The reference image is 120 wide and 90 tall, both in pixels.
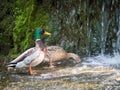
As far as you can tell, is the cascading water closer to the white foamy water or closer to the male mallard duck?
the white foamy water

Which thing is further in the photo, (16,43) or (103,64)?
(16,43)

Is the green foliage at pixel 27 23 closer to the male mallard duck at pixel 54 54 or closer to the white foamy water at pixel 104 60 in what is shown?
the male mallard duck at pixel 54 54

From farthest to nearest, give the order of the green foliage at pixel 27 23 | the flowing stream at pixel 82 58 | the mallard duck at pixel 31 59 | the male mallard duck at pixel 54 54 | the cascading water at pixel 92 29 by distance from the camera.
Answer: the green foliage at pixel 27 23, the cascading water at pixel 92 29, the male mallard duck at pixel 54 54, the mallard duck at pixel 31 59, the flowing stream at pixel 82 58

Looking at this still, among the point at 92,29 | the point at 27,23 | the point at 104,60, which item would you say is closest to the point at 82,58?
the point at 104,60

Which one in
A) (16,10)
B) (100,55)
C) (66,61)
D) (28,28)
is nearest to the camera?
(66,61)

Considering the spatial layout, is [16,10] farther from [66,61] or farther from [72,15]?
[66,61]

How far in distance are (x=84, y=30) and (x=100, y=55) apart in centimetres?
78

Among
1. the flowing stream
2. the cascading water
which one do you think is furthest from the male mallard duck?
the cascading water

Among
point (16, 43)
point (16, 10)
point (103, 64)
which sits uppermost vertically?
point (16, 10)

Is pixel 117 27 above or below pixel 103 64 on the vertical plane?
above

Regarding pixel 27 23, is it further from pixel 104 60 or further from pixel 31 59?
pixel 31 59

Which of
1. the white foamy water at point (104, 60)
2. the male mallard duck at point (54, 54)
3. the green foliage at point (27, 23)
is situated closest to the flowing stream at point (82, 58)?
the white foamy water at point (104, 60)

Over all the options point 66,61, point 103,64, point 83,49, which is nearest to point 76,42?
point 83,49

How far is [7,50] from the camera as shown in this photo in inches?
436
